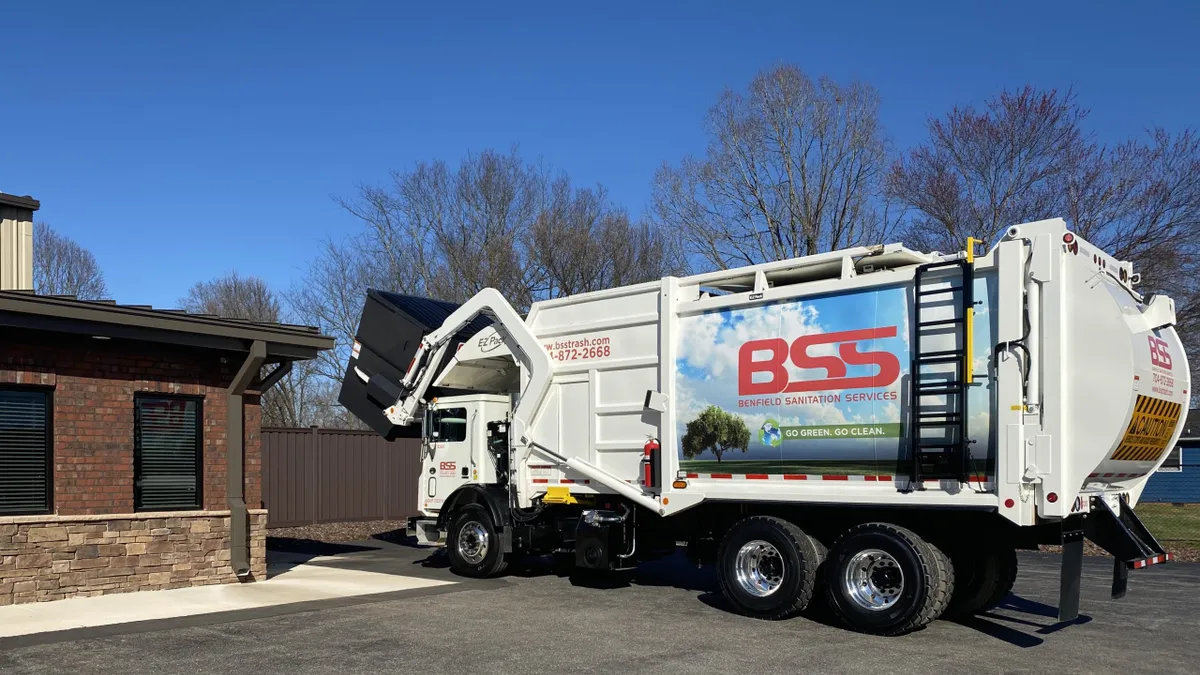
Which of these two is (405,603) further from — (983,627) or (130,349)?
(983,627)

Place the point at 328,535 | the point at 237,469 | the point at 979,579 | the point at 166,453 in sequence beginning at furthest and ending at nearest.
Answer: the point at 328,535, the point at 237,469, the point at 166,453, the point at 979,579

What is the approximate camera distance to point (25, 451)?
37.9ft

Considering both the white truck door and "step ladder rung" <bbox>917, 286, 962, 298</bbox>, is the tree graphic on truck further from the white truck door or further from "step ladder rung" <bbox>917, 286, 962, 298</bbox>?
the white truck door

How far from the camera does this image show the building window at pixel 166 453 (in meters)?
12.5

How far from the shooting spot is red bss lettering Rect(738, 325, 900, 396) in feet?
33.5

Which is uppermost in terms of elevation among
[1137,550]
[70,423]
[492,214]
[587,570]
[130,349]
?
[492,214]

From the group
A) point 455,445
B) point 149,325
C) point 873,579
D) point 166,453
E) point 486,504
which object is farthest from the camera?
point 455,445

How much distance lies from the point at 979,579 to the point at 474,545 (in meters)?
6.45

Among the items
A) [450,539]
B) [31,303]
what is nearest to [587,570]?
[450,539]

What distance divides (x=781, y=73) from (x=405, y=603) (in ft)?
50.6

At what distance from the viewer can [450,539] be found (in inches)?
579


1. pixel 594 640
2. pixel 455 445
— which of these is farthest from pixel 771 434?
pixel 455 445

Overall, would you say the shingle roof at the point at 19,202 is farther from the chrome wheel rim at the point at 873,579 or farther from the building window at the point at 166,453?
the chrome wheel rim at the point at 873,579

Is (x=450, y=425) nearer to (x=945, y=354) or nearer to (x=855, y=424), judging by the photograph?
(x=855, y=424)
